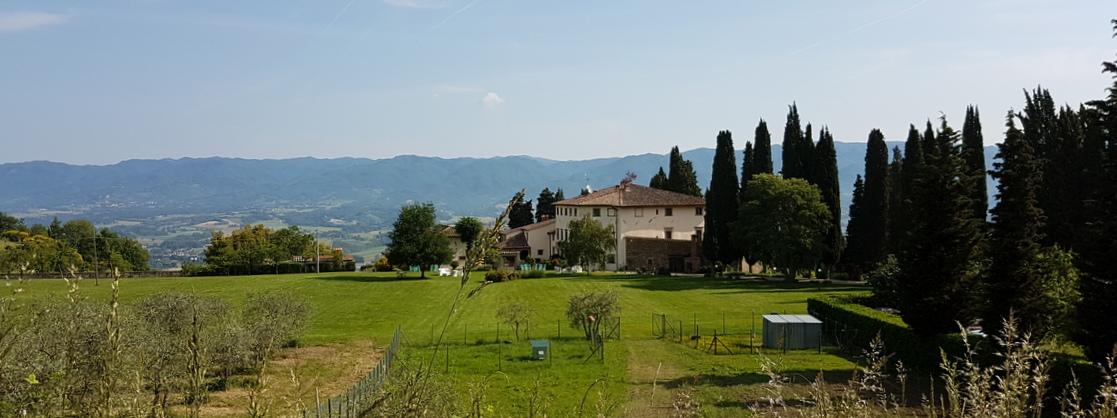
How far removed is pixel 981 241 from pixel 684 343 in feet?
36.0

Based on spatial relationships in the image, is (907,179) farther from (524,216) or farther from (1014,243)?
(524,216)

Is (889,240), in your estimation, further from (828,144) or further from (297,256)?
(297,256)

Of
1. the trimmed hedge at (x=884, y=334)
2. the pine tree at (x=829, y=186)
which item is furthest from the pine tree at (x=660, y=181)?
the trimmed hedge at (x=884, y=334)

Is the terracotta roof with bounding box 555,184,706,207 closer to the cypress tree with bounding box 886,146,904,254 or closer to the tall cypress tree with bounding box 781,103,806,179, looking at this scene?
the tall cypress tree with bounding box 781,103,806,179

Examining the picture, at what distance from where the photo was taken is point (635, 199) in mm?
75688

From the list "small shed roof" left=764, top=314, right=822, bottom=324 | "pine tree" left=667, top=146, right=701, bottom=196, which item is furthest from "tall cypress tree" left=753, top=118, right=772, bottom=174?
"small shed roof" left=764, top=314, right=822, bottom=324

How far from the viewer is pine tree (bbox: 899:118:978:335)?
2261 centimetres

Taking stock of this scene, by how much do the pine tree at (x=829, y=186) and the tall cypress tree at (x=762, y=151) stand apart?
15.1ft

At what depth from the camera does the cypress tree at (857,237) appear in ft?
178

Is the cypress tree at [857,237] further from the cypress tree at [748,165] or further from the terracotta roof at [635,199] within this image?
the terracotta roof at [635,199]

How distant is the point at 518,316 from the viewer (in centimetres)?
3028

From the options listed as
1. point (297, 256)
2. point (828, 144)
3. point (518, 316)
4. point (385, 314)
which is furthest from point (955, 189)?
point (297, 256)

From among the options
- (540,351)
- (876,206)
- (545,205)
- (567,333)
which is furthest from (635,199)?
(540,351)

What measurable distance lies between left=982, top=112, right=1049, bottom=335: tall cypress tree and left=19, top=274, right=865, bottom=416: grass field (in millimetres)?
4780
